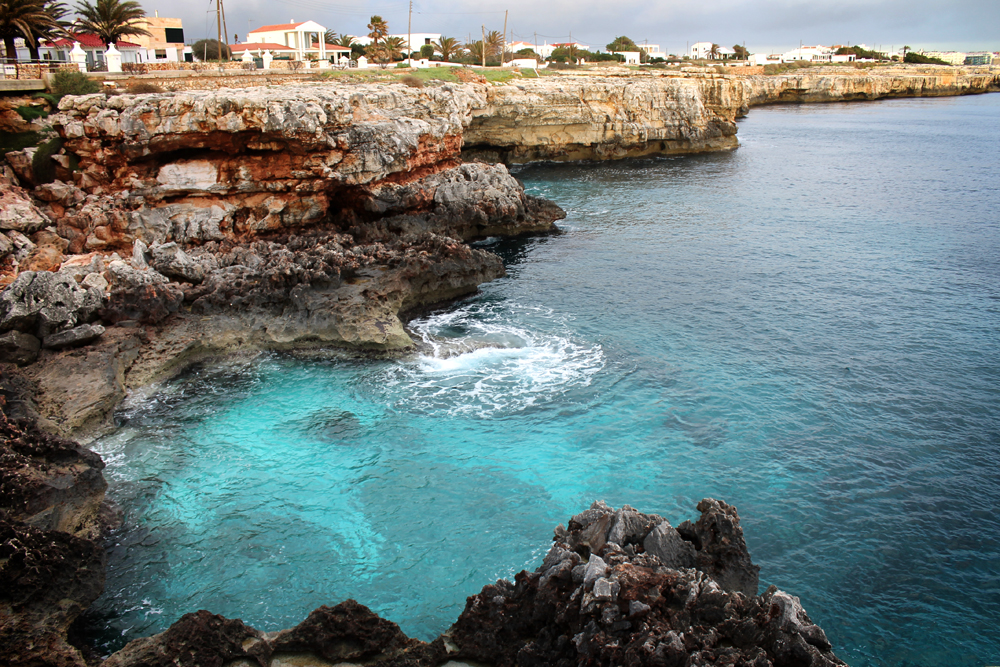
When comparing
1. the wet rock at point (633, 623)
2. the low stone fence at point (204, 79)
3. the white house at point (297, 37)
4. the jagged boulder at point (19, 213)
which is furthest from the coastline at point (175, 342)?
the white house at point (297, 37)

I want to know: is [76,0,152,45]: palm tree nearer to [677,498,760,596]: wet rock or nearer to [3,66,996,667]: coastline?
[3,66,996,667]: coastline

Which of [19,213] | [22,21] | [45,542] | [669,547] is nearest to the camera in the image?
[669,547]

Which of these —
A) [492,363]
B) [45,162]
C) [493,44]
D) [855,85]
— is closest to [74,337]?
[45,162]

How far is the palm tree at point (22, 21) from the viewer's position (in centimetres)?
3731

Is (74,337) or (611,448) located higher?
(74,337)

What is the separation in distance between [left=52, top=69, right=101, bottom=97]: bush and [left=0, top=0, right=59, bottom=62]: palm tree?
5.61m

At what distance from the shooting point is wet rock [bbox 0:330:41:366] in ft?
72.3

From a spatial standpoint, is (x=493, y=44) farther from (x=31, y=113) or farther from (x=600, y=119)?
(x=31, y=113)

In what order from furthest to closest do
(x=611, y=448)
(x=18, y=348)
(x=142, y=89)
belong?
(x=142, y=89) < (x=18, y=348) < (x=611, y=448)

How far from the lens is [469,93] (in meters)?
57.6

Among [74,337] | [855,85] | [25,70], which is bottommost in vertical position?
[74,337]

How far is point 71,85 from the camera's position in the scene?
112ft

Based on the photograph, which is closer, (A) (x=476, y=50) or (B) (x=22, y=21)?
(B) (x=22, y=21)

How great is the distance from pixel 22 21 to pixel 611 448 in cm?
4158
